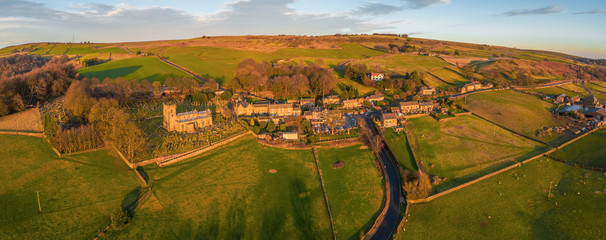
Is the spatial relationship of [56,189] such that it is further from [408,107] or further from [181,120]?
[408,107]

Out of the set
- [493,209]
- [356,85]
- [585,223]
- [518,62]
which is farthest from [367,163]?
[518,62]

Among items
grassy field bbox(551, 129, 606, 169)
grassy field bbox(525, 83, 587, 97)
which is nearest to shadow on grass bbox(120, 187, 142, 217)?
grassy field bbox(551, 129, 606, 169)

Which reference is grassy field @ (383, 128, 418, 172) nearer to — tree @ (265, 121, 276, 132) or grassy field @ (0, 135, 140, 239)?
tree @ (265, 121, 276, 132)

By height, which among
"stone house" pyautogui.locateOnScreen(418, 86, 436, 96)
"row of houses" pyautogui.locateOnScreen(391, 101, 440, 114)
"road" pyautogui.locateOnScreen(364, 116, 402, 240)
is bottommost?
"road" pyautogui.locateOnScreen(364, 116, 402, 240)

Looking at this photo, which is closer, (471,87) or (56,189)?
(56,189)

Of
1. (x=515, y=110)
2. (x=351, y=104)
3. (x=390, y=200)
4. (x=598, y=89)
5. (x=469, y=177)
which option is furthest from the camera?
(x=598, y=89)

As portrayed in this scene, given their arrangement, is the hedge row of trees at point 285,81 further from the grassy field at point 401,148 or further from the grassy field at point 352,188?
the grassy field at point 352,188

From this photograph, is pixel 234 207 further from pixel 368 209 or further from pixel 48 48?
pixel 48 48

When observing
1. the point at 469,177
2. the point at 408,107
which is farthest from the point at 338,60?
the point at 469,177
